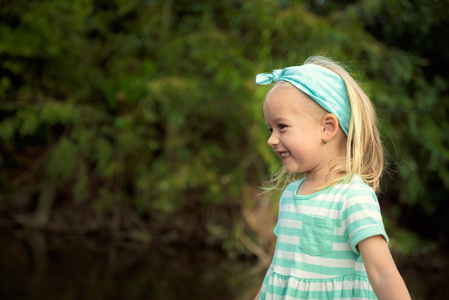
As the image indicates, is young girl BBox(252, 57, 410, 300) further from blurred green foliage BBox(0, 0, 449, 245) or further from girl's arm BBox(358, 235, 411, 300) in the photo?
blurred green foliage BBox(0, 0, 449, 245)

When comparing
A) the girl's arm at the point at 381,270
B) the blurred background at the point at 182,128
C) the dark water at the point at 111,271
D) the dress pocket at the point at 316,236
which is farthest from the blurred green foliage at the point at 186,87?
the girl's arm at the point at 381,270

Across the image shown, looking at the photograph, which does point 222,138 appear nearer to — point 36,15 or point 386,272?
point 36,15

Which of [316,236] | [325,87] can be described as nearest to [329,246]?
[316,236]

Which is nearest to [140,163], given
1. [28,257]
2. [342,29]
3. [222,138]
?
[222,138]

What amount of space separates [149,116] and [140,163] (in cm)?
56

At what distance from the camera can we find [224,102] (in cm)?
417

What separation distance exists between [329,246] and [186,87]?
3040 millimetres

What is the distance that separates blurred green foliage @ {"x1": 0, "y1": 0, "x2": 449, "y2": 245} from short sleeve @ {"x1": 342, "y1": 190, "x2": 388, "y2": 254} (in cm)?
256

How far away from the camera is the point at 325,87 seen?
1.21m

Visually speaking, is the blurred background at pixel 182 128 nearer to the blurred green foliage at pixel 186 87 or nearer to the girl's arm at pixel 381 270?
the blurred green foliage at pixel 186 87

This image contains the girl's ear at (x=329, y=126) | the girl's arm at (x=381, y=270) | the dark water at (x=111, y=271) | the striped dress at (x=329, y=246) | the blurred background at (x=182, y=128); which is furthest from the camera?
the blurred background at (x=182, y=128)

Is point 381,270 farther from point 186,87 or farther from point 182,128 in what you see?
point 182,128

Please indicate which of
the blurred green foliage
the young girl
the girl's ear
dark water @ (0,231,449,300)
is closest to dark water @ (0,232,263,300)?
dark water @ (0,231,449,300)

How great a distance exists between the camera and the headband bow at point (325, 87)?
3.95ft
